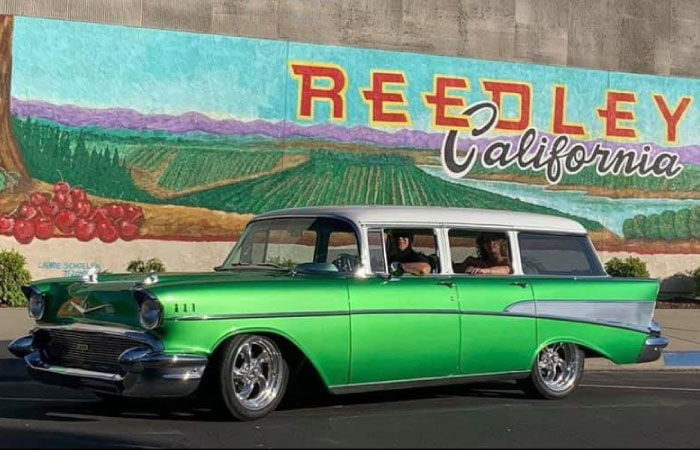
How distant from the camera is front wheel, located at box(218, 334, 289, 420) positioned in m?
7.24

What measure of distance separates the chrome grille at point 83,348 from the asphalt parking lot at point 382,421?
Result: 0.44 metres

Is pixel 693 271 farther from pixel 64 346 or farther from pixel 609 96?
pixel 64 346

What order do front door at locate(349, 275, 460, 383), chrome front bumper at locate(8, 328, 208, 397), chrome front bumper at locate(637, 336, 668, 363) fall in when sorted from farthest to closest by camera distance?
chrome front bumper at locate(637, 336, 668, 363), front door at locate(349, 275, 460, 383), chrome front bumper at locate(8, 328, 208, 397)

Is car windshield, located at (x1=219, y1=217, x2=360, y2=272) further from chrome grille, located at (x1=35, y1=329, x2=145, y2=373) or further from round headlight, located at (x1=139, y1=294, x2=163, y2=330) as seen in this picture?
chrome grille, located at (x1=35, y1=329, x2=145, y2=373)

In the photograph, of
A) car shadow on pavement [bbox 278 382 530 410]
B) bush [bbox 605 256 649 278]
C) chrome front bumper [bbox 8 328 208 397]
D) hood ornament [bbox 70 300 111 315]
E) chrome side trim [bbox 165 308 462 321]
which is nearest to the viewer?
chrome front bumper [bbox 8 328 208 397]

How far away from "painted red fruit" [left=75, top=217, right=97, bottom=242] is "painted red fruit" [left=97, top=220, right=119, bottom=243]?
5.7 inches

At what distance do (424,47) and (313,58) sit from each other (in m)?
2.22

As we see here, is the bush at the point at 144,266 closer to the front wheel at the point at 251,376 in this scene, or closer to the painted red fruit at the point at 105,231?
the painted red fruit at the point at 105,231

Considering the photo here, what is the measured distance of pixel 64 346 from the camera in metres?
7.57

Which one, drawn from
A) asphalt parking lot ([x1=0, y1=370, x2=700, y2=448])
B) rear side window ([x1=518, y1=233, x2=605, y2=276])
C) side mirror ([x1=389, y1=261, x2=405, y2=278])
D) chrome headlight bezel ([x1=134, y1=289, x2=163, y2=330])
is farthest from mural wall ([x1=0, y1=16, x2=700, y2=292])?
chrome headlight bezel ([x1=134, y1=289, x2=163, y2=330])

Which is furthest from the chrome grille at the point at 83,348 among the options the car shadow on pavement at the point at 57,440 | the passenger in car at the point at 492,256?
the passenger in car at the point at 492,256

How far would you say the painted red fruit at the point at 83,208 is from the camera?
54.9 feet

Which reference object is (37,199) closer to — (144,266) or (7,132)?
(7,132)

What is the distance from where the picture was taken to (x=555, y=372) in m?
9.30
